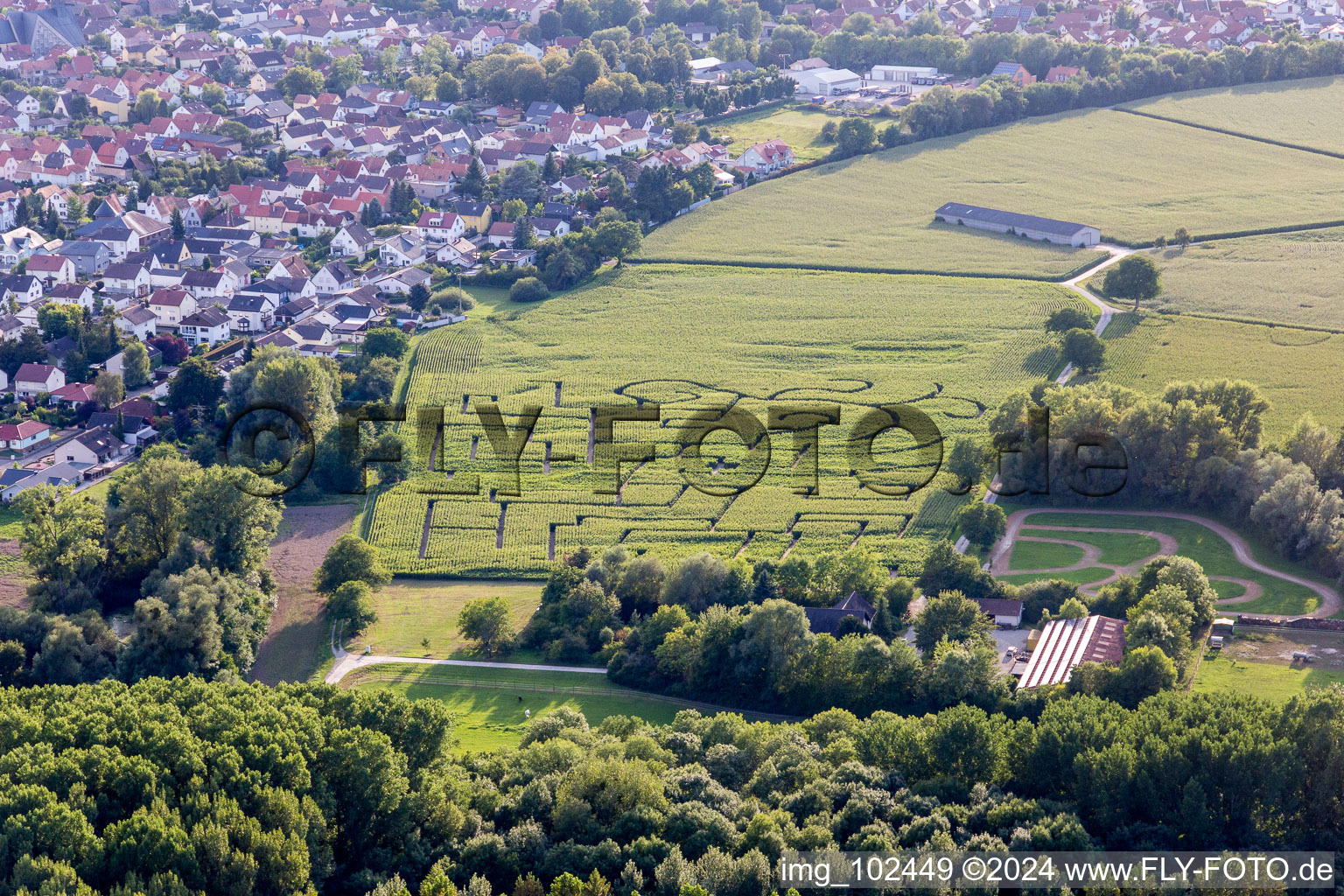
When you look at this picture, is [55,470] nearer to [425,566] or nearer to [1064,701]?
[425,566]

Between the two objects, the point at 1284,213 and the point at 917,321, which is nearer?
the point at 917,321

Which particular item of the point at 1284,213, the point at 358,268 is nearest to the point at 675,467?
the point at 358,268

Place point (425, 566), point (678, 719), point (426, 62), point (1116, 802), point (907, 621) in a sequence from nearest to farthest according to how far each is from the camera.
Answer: point (1116, 802) < point (678, 719) < point (907, 621) < point (425, 566) < point (426, 62)

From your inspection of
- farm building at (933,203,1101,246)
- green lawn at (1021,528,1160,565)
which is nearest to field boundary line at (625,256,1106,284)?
farm building at (933,203,1101,246)

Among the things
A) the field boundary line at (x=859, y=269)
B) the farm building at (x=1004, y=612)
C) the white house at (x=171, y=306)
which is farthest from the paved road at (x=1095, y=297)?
the white house at (x=171, y=306)

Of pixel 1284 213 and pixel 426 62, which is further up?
pixel 426 62

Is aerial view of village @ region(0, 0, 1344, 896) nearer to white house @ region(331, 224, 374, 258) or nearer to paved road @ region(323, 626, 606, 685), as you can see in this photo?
paved road @ region(323, 626, 606, 685)
